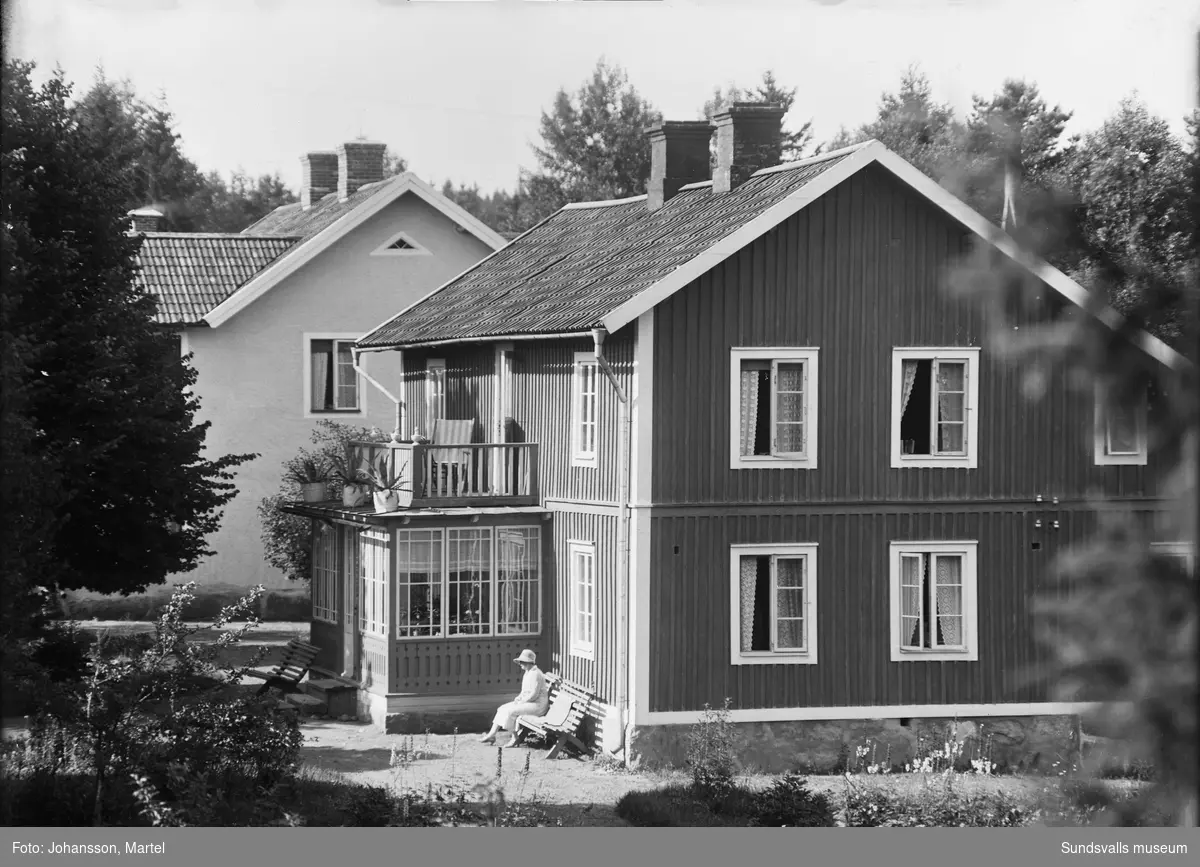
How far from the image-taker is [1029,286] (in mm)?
4578

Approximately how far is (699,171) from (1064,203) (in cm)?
2128

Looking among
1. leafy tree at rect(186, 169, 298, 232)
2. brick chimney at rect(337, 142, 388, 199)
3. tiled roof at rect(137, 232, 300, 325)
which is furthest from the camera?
leafy tree at rect(186, 169, 298, 232)

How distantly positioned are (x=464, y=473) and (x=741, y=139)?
6.41 m

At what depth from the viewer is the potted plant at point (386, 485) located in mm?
22047

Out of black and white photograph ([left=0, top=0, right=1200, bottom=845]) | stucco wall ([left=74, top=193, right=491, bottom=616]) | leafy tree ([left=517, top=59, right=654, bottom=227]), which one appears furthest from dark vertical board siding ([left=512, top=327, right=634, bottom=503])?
leafy tree ([left=517, top=59, right=654, bottom=227])

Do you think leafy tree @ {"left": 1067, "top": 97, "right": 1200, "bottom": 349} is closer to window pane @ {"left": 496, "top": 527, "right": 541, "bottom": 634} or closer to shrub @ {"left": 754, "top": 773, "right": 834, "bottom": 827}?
window pane @ {"left": 496, "top": 527, "right": 541, "bottom": 634}

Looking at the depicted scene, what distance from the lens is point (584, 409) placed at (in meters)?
21.4

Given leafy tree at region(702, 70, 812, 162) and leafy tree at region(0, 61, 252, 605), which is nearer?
leafy tree at region(0, 61, 252, 605)

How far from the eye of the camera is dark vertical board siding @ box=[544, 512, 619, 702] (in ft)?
65.7

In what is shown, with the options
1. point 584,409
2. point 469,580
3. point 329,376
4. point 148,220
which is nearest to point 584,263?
point 584,409

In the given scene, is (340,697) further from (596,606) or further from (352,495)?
(596,606)

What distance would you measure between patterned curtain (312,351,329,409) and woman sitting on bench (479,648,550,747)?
46.5ft
